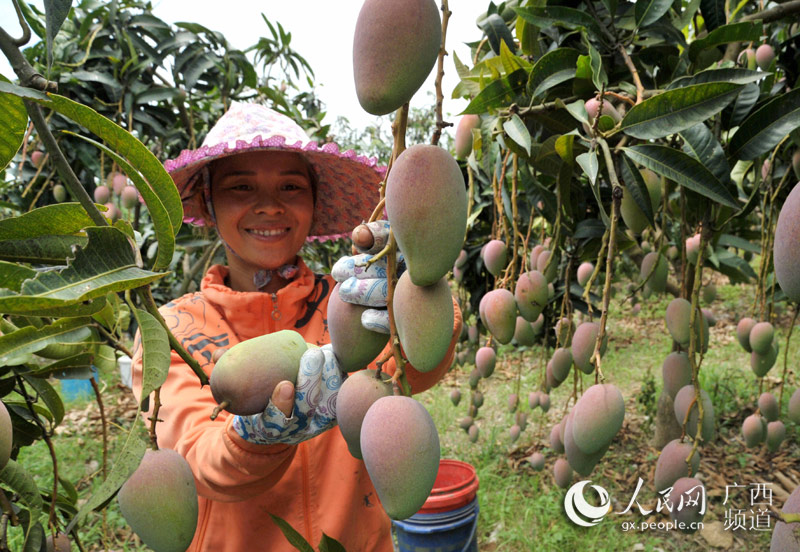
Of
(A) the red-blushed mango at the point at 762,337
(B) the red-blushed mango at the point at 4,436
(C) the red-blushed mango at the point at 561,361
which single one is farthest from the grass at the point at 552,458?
(B) the red-blushed mango at the point at 4,436

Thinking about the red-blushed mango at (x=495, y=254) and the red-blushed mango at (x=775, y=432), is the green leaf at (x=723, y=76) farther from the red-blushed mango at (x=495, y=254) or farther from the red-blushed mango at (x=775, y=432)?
the red-blushed mango at (x=775, y=432)

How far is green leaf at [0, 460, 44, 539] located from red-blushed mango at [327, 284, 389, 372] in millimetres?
339

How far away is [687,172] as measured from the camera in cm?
59

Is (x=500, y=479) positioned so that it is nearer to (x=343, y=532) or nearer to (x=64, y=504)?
(x=343, y=532)

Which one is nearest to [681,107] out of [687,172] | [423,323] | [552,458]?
[687,172]

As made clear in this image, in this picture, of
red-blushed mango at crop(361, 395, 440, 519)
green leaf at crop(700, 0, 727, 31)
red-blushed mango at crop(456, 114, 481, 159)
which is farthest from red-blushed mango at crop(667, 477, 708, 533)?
green leaf at crop(700, 0, 727, 31)

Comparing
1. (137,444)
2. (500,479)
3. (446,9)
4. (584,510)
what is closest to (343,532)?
(137,444)

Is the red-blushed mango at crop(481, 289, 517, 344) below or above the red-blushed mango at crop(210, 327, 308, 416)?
below

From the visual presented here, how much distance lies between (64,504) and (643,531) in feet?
6.19

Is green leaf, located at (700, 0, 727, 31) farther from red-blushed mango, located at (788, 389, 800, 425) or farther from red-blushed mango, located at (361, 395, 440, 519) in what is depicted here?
red-blushed mango, located at (361, 395, 440, 519)

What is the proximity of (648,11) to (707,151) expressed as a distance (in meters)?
0.28

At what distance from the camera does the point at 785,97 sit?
2.13 feet

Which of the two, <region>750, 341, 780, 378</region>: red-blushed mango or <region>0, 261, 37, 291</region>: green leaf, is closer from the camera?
<region>0, 261, 37, 291</region>: green leaf

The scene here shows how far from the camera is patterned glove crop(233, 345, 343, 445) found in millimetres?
524
